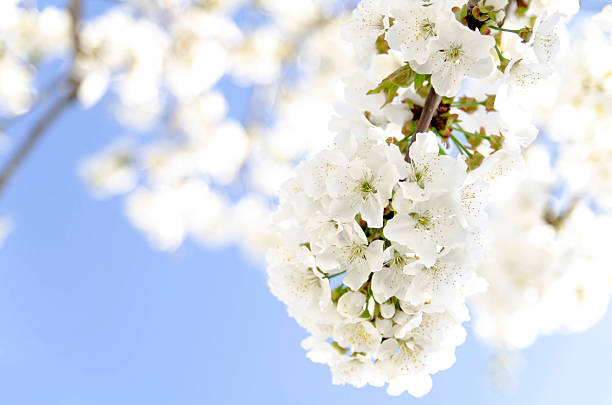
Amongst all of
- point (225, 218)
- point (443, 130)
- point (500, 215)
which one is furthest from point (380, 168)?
point (225, 218)

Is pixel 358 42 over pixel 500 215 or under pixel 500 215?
over

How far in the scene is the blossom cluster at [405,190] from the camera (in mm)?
642

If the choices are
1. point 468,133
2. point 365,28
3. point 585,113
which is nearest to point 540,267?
point 585,113

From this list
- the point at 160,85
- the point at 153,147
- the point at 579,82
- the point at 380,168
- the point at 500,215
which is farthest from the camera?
the point at 153,147

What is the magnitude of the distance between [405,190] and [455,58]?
0.19 metres

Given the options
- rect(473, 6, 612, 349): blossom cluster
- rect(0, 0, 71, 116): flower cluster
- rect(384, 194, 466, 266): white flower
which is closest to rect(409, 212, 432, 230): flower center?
rect(384, 194, 466, 266): white flower

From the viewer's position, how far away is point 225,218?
14.7 feet

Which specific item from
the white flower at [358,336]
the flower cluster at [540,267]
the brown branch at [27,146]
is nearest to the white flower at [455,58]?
the white flower at [358,336]

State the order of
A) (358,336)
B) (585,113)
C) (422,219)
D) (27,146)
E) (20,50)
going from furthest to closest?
(20,50) → (27,146) → (585,113) → (358,336) → (422,219)

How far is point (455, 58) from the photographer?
0.66 m

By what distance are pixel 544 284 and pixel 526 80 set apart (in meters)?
1.91

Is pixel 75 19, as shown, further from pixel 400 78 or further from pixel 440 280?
pixel 440 280

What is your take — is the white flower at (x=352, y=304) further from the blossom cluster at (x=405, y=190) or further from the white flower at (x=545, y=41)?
the white flower at (x=545, y=41)

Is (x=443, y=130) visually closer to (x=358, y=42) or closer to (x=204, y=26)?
(x=358, y=42)
